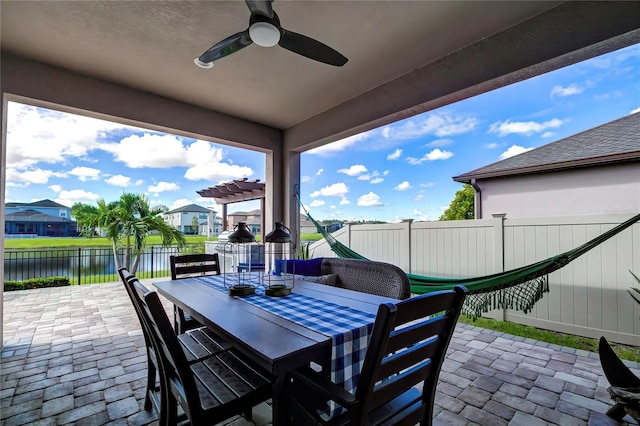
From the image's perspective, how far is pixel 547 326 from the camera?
10.4ft

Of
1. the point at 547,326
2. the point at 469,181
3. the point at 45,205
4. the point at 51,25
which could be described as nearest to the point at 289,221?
the point at 51,25

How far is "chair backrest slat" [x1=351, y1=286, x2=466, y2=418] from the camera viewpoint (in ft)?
2.85

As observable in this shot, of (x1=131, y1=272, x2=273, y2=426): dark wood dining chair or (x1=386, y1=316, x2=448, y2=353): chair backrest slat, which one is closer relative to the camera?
(x1=386, y1=316, x2=448, y2=353): chair backrest slat

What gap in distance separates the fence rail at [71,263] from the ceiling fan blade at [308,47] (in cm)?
549

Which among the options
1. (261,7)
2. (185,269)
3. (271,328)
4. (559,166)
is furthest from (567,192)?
(185,269)

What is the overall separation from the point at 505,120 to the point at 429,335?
7006 mm

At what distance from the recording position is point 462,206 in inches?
261

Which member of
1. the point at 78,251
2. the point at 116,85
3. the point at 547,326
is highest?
the point at 116,85

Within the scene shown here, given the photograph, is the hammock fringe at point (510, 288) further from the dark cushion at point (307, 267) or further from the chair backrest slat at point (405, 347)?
the chair backrest slat at point (405, 347)

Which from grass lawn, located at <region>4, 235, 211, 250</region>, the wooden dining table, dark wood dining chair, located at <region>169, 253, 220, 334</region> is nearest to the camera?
the wooden dining table

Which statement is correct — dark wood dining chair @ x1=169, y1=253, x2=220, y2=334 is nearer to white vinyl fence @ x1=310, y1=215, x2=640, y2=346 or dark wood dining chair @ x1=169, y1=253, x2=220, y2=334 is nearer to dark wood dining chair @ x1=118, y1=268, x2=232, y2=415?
dark wood dining chair @ x1=118, y1=268, x2=232, y2=415

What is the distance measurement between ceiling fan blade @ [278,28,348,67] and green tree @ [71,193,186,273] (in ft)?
15.9

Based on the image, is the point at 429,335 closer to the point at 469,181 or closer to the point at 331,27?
the point at 331,27

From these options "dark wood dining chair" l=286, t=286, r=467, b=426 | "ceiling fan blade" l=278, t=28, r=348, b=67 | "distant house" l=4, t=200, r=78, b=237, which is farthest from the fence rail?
"dark wood dining chair" l=286, t=286, r=467, b=426
